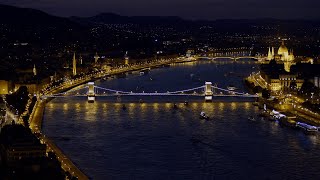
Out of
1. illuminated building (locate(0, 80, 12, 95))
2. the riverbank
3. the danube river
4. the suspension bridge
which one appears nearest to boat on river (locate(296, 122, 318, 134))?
the danube river

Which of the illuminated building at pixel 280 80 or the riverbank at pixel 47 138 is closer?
the riverbank at pixel 47 138

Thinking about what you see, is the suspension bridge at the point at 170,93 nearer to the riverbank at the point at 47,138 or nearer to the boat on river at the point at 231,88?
the boat on river at the point at 231,88

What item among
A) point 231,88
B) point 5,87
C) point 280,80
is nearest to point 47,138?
point 5,87

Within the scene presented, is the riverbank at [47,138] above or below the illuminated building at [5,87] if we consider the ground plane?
below

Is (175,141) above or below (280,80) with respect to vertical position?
below

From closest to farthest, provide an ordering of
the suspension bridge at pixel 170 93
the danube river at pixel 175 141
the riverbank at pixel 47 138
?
the riverbank at pixel 47 138 < the danube river at pixel 175 141 < the suspension bridge at pixel 170 93

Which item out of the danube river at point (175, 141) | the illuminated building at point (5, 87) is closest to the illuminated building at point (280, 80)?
the danube river at point (175, 141)

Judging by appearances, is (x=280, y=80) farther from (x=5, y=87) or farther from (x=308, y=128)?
(x=308, y=128)

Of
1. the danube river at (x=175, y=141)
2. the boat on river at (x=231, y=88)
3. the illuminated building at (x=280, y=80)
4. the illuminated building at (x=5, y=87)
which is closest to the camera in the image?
the danube river at (x=175, y=141)

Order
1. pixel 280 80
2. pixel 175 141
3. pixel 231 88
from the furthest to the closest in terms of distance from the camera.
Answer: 1. pixel 280 80
2. pixel 231 88
3. pixel 175 141
